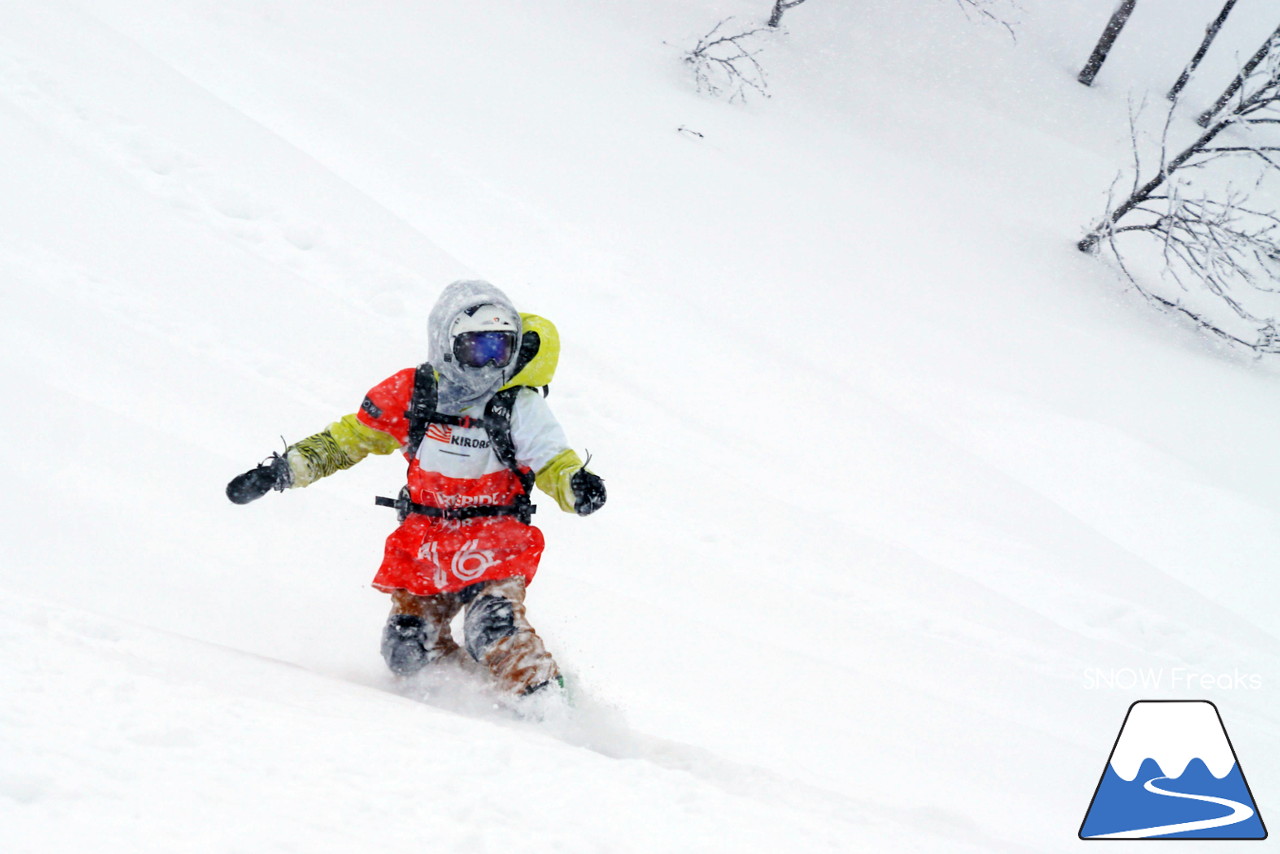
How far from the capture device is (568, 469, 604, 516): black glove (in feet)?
10.3

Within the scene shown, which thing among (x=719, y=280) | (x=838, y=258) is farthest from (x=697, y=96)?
(x=719, y=280)

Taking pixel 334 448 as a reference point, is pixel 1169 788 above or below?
above

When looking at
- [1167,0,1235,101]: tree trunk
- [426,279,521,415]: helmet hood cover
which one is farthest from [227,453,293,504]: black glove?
[1167,0,1235,101]: tree trunk

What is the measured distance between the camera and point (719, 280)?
25.8 ft

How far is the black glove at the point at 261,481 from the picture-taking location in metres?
3.10

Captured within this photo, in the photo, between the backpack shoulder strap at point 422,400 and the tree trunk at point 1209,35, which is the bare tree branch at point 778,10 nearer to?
the tree trunk at point 1209,35

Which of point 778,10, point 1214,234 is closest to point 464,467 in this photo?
point 1214,234

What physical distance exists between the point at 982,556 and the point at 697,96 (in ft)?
26.4

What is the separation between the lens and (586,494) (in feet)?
10.3

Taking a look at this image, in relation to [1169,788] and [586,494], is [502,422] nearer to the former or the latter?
[586,494]

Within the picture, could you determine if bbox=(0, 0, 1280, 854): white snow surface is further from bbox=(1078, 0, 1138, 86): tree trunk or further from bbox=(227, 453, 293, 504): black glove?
bbox=(1078, 0, 1138, 86): tree trunk

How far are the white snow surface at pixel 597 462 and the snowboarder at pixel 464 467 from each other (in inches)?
12.2

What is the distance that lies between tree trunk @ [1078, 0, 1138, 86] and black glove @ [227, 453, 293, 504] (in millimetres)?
16501

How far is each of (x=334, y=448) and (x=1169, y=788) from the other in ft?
10.5
